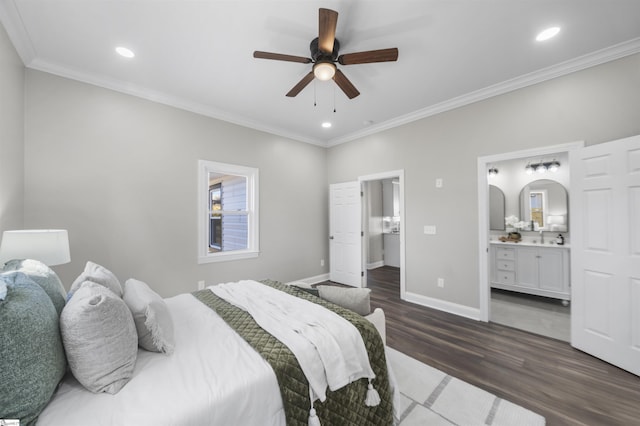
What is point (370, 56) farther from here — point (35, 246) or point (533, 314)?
point (533, 314)

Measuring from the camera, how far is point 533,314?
3436mm

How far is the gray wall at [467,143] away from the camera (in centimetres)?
252

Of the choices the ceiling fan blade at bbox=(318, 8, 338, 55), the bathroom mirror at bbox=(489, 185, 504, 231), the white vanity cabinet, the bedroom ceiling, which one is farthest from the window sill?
the bathroom mirror at bbox=(489, 185, 504, 231)

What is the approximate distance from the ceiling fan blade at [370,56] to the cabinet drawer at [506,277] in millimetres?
4096

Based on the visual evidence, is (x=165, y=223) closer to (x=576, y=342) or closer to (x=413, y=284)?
(x=413, y=284)

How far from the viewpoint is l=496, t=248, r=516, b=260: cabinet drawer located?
426cm

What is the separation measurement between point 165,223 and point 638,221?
194 inches

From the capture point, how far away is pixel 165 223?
3.33m

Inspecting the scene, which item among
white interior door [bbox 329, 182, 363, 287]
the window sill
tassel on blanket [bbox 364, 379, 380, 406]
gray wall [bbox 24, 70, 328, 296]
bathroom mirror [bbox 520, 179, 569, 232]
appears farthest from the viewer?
white interior door [bbox 329, 182, 363, 287]

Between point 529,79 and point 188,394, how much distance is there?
13.7 feet

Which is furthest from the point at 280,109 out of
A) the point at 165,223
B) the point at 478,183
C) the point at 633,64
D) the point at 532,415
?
the point at 532,415

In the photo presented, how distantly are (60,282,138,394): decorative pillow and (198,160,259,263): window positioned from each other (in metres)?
2.60

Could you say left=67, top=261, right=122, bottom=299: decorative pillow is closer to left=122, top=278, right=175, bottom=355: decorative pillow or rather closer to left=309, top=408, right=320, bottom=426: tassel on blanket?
left=122, top=278, right=175, bottom=355: decorative pillow

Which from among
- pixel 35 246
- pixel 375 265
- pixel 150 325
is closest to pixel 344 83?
pixel 150 325
